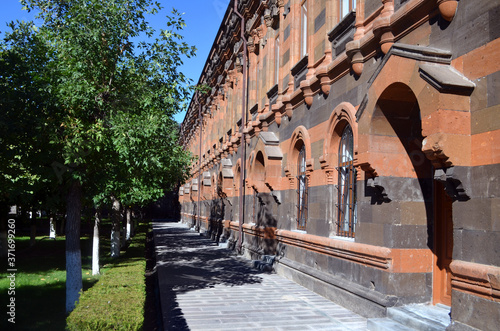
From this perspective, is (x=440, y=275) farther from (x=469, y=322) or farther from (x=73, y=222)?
(x=73, y=222)

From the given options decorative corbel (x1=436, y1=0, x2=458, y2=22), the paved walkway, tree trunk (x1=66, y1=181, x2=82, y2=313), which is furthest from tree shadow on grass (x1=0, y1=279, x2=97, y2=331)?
decorative corbel (x1=436, y1=0, x2=458, y2=22)

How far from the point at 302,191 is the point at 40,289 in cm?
737

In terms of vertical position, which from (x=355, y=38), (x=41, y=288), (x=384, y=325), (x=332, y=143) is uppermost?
(x=355, y=38)

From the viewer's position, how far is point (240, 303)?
341 inches

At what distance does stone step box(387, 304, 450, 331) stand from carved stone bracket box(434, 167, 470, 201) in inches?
66.2

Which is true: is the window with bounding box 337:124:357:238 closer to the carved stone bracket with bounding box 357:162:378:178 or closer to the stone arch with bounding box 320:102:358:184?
the stone arch with bounding box 320:102:358:184

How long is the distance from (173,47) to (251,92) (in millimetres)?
8213

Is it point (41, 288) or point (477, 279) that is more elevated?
point (477, 279)

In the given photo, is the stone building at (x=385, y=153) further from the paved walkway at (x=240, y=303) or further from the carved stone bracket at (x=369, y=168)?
the paved walkway at (x=240, y=303)

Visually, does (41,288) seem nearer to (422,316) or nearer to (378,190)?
(378,190)

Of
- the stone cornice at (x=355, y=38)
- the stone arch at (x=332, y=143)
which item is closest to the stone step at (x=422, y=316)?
the stone cornice at (x=355, y=38)

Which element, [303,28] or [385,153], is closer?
[385,153]

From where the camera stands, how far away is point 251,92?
17.6 m

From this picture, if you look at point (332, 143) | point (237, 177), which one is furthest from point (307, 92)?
point (237, 177)
